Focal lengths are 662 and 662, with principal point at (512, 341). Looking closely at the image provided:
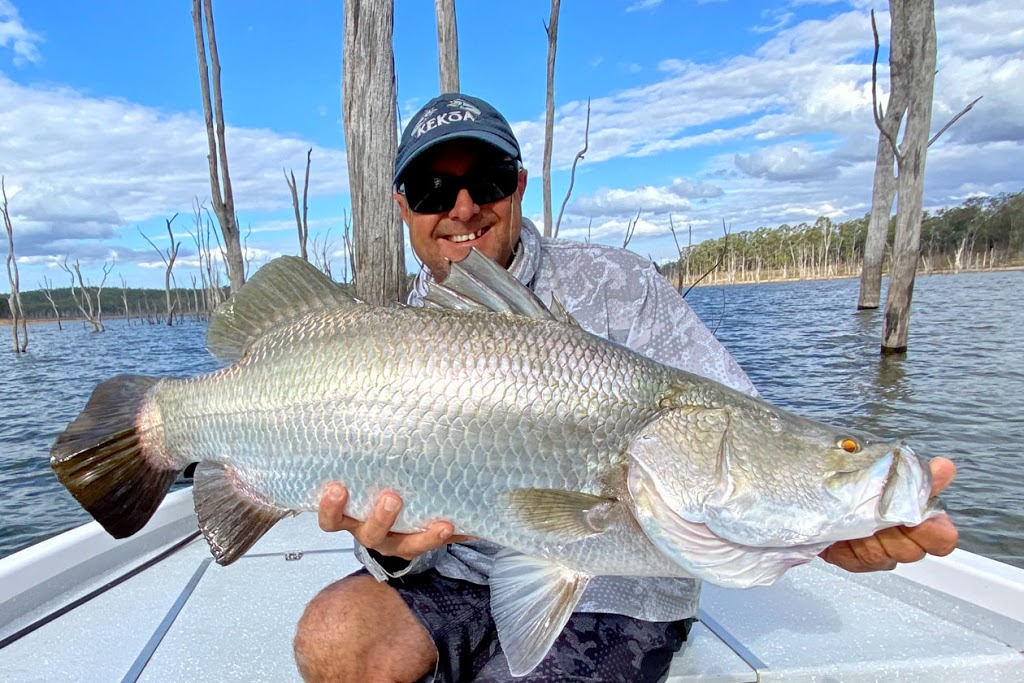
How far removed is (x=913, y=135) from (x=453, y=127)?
15159 mm

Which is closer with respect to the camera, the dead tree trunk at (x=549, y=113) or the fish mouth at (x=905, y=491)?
the fish mouth at (x=905, y=491)

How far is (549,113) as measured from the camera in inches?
513

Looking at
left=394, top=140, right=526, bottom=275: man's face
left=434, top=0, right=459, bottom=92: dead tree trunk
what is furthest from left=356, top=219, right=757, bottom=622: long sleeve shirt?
left=434, top=0, right=459, bottom=92: dead tree trunk

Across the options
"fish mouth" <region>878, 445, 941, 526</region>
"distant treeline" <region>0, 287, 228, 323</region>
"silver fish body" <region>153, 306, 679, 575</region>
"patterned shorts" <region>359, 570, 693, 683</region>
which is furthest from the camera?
"distant treeline" <region>0, 287, 228, 323</region>

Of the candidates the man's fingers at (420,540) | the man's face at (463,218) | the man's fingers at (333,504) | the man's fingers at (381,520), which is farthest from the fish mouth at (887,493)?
the man's face at (463,218)

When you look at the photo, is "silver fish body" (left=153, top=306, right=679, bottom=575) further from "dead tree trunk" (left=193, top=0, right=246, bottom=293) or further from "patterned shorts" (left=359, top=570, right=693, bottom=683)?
"dead tree trunk" (left=193, top=0, right=246, bottom=293)

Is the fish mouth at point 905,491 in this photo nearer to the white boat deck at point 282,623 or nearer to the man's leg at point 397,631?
the white boat deck at point 282,623

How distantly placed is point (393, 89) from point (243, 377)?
11.4 feet

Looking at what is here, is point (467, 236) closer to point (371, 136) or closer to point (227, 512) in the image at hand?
point (227, 512)

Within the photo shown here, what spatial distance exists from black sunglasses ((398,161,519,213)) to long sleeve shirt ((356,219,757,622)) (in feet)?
0.84

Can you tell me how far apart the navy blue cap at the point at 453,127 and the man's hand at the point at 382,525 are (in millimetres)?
1451

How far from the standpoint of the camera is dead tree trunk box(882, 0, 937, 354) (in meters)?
14.3

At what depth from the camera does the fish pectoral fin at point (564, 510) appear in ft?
5.69

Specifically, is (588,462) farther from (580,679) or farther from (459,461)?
(580,679)
